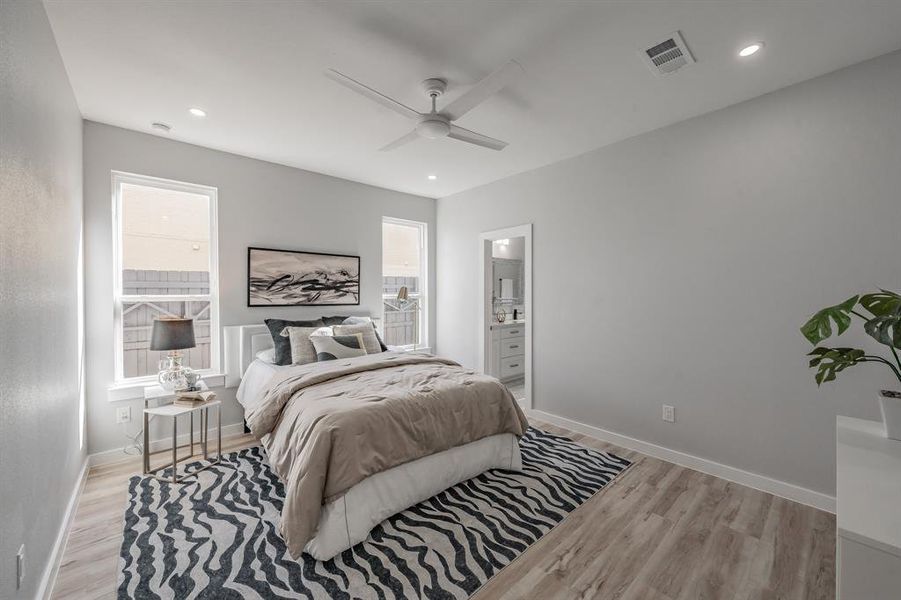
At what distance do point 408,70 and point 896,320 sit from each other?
104 inches

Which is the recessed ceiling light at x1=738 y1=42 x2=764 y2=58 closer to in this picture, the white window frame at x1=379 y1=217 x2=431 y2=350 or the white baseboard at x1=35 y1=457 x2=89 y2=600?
the white window frame at x1=379 y1=217 x2=431 y2=350

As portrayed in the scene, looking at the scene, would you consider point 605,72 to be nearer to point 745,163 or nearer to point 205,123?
point 745,163

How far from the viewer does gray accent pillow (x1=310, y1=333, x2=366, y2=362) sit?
3.38 metres

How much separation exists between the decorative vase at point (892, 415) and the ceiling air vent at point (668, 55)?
195 centimetres

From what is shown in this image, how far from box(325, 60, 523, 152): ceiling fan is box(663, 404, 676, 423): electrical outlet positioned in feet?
8.08

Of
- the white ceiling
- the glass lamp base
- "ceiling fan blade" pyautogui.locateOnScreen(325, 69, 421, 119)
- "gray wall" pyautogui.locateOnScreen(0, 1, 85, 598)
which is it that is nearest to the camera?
"gray wall" pyautogui.locateOnScreen(0, 1, 85, 598)

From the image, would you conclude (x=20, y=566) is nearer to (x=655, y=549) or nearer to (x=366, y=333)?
(x=366, y=333)

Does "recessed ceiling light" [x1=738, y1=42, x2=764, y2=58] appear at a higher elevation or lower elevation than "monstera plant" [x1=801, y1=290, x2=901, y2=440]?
higher

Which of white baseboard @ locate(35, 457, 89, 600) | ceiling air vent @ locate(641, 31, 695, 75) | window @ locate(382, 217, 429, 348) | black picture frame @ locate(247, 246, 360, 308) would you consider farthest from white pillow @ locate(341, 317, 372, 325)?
ceiling air vent @ locate(641, 31, 695, 75)

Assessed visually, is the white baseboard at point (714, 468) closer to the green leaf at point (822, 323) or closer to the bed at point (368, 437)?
the bed at point (368, 437)

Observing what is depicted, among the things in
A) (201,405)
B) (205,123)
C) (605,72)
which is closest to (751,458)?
(605,72)

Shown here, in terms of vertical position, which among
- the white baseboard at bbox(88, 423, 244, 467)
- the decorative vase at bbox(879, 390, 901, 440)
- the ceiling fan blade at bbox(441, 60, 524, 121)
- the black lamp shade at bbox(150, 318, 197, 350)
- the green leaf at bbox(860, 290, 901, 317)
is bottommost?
the white baseboard at bbox(88, 423, 244, 467)

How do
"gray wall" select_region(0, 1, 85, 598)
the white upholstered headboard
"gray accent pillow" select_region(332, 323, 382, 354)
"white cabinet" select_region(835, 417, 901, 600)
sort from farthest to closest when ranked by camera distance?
"gray accent pillow" select_region(332, 323, 382, 354), the white upholstered headboard, "gray wall" select_region(0, 1, 85, 598), "white cabinet" select_region(835, 417, 901, 600)

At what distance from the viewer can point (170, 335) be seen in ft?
9.27
